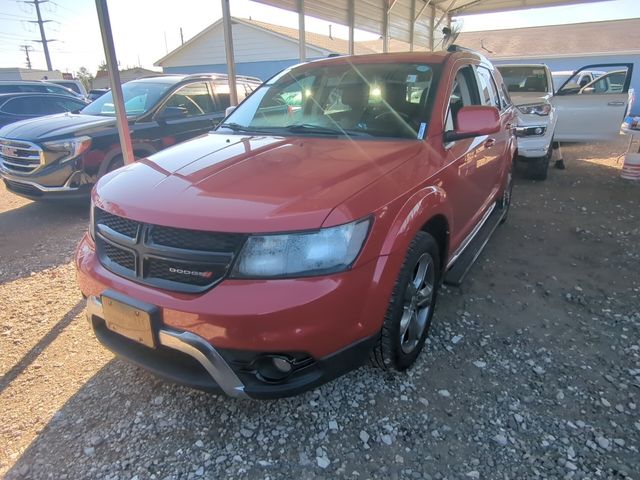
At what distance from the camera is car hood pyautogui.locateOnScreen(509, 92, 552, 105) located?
744cm

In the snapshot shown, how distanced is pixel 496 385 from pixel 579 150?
1057cm

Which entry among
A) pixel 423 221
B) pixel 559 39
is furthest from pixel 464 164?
pixel 559 39

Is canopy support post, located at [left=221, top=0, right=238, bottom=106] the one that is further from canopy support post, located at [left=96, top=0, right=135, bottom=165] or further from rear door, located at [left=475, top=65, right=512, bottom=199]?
rear door, located at [left=475, top=65, right=512, bottom=199]

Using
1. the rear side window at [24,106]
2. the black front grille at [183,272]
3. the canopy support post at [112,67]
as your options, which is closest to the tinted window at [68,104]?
the rear side window at [24,106]

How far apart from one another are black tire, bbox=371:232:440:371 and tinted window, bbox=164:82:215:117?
16.4ft

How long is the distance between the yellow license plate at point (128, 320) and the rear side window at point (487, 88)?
324 centimetres

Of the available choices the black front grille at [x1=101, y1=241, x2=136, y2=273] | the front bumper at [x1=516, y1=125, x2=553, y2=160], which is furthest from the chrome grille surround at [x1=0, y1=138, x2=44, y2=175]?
the front bumper at [x1=516, y1=125, x2=553, y2=160]

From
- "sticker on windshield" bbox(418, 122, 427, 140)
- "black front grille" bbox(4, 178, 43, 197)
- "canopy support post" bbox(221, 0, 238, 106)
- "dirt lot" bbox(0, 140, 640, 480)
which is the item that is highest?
"canopy support post" bbox(221, 0, 238, 106)

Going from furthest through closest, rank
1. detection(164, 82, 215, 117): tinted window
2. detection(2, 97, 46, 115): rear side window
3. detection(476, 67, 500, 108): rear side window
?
detection(2, 97, 46, 115): rear side window → detection(164, 82, 215, 117): tinted window → detection(476, 67, 500, 108): rear side window

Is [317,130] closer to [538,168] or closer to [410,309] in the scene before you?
[410,309]

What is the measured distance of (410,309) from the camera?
2.49 meters

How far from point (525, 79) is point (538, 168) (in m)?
2.50

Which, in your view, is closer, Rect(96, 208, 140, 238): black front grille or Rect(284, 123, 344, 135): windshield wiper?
Rect(96, 208, 140, 238): black front grille

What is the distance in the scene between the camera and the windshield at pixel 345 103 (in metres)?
2.93
